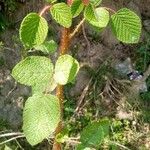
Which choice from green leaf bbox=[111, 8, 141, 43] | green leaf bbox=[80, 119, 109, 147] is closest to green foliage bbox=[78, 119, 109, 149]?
green leaf bbox=[80, 119, 109, 147]

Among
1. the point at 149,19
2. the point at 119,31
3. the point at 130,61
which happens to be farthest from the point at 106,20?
the point at 149,19

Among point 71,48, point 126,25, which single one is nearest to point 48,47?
point 126,25

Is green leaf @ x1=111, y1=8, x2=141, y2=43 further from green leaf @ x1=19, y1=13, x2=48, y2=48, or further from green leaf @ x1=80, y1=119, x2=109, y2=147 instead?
green leaf @ x1=80, y1=119, x2=109, y2=147

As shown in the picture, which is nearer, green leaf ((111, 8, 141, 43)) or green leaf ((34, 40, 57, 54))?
green leaf ((111, 8, 141, 43))

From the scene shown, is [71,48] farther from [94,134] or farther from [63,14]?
[63,14]

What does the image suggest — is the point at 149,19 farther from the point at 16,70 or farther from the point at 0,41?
the point at 16,70

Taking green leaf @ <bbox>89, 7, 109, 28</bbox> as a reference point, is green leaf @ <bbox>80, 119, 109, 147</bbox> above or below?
below
